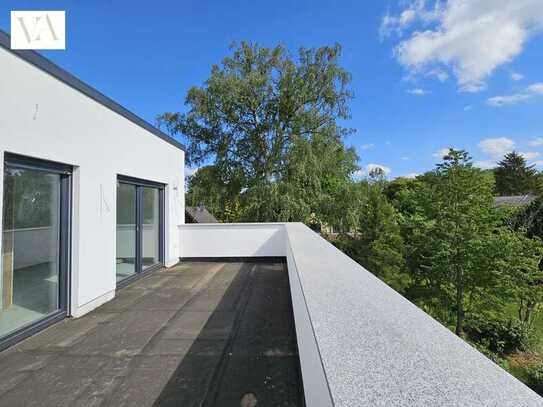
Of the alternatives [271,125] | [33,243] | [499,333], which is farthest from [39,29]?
[499,333]

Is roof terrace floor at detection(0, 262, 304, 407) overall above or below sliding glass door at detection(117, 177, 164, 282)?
below

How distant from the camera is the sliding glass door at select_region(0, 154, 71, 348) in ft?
10.3

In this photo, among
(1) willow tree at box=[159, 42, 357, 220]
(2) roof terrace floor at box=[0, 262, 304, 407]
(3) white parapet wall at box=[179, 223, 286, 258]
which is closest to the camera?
(2) roof terrace floor at box=[0, 262, 304, 407]

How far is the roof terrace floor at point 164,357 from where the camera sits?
224cm

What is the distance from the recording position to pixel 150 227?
672 cm

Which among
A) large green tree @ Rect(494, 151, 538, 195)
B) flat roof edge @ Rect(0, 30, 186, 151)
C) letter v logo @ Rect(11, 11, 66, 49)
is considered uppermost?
large green tree @ Rect(494, 151, 538, 195)

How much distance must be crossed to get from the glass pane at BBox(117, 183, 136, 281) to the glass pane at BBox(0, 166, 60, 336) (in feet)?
5.11

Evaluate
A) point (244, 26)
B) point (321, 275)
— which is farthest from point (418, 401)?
point (244, 26)

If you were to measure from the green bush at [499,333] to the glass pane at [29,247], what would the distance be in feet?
44.9

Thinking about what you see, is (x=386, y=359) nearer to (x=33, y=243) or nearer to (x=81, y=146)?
(x=33, y=243)

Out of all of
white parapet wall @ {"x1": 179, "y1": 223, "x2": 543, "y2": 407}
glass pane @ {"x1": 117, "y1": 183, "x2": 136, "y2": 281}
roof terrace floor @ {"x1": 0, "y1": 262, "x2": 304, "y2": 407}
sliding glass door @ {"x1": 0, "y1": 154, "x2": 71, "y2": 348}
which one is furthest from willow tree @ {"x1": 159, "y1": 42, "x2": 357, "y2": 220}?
white parapet wall @ {"x1": 179, "y1": 223, "x2": 543, "y2": 407}

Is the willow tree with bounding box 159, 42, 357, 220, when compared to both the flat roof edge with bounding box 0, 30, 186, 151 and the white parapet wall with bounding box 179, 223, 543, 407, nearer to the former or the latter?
the flat roof edge with bounding box 0, 30, 186, 151

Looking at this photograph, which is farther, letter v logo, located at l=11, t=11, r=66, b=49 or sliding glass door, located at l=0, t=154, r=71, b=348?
letter v logo, located at l=11, t=11, r=66, b=49

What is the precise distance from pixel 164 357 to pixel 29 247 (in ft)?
6.77
